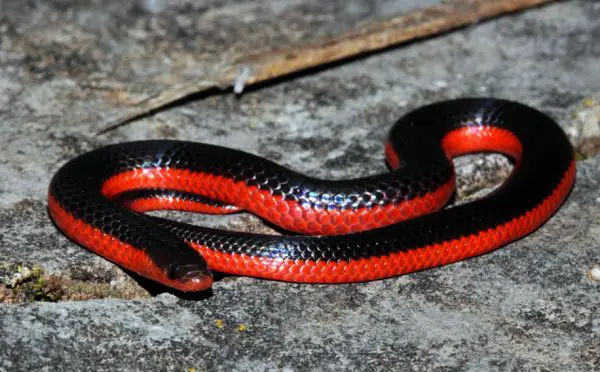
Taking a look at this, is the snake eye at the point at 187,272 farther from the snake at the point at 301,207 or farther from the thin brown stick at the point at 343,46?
the thin brown stick at the point at 343,46

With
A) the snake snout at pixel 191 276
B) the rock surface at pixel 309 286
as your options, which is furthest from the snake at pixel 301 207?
the rock surface at pixel 309 286

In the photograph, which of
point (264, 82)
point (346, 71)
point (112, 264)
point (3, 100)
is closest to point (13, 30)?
point (3, 100)

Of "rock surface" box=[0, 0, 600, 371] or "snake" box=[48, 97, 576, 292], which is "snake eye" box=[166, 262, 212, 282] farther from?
"rock surface" box=[0, 0, 600, 371]

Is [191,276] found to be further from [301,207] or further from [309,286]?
[301,207]

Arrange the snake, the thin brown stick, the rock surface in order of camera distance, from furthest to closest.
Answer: the thin brown stick, the snake, the rock surface

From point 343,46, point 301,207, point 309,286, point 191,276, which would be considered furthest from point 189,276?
point 343,46

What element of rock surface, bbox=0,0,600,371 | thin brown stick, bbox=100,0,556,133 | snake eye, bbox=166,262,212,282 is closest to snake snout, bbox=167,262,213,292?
snake eye, bbox=166,262,212,282
